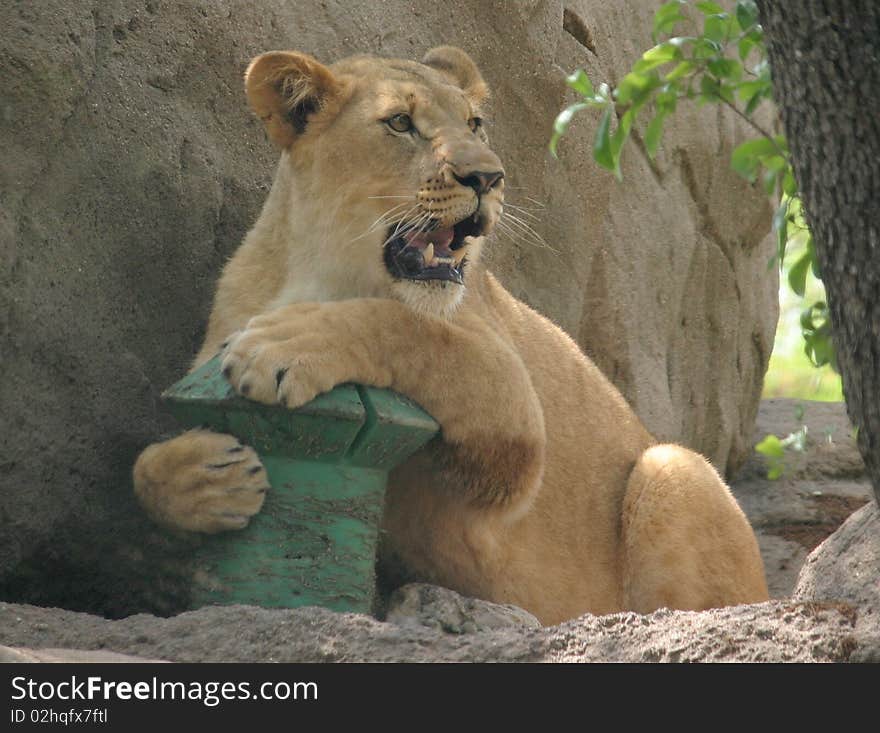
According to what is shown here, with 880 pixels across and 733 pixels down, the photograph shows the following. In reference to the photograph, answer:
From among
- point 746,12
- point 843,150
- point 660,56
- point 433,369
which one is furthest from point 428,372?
point 843,150

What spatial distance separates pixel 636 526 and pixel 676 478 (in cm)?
24

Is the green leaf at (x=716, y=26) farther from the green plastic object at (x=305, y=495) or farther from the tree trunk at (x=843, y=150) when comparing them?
the tree trunk at (x=843, y=150)

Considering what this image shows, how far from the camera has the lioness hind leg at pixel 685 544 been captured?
4973 mm

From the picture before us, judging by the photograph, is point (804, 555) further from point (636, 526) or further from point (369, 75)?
point (369, 75)

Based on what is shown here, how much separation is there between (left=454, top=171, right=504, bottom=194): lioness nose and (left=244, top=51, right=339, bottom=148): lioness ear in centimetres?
63

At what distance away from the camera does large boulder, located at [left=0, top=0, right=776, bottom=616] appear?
423 centimetres

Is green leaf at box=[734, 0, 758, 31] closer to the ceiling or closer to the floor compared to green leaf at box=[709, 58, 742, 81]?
closer to the ceiling

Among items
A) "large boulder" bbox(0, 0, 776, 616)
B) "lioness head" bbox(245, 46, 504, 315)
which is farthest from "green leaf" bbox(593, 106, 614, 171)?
"large boulder" bbox(0, 0, 776, 616)

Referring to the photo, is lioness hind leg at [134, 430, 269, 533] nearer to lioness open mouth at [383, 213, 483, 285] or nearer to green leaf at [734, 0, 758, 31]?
lioness open mouth at [383, 213, 483, 285]

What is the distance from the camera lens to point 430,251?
4328 mm

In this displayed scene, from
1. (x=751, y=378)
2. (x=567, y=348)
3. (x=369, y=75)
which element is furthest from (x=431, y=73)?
(x=751, y=378)

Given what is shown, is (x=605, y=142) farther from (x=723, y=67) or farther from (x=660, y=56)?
(x=723, y=67)

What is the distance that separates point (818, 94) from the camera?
2.54 meters

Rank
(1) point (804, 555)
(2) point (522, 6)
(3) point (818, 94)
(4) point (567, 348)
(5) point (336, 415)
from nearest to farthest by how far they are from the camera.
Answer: (3) point (818, 94)
(5) point (336, 415)
(4) point (567, 348)
(2) point (522, 6)
(1) point (804, 555)
